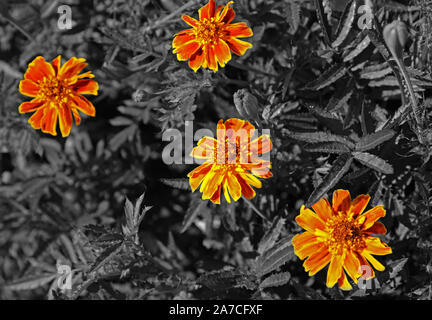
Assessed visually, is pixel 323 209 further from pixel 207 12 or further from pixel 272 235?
pixel 207 12

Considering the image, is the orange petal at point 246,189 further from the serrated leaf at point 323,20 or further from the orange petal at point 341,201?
the serrated leaf at point 323,20

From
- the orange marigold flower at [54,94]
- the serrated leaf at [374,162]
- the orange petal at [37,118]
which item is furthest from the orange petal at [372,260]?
the orange petal at [37,118]

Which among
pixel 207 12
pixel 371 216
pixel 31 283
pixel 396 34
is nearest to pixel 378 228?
pixel 371 216

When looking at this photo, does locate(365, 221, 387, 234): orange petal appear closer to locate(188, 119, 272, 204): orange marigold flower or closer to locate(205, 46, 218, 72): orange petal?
locate(188, 119, 272, 204): orange marigold flower

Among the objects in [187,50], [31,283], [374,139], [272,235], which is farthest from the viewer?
[31,283]

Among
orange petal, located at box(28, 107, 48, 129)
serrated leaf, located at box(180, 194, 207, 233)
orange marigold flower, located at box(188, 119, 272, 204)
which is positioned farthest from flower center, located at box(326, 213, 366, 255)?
orange petal, located at box(28, 107, 48, 129)

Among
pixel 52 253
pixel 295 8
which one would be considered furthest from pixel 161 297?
pixel 295 8

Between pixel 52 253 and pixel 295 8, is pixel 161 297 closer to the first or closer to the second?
pixel 52 253
